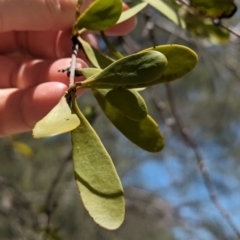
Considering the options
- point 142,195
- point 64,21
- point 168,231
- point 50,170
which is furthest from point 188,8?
point 168,231

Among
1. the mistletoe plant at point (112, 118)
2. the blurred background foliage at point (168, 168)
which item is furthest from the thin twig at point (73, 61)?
the blurred background foliage at point (168, 168)

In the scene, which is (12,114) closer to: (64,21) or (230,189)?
(64,21)

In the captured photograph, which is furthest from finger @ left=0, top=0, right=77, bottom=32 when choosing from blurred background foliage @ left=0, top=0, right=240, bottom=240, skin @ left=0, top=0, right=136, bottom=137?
blurred background foliage @ left=0, top=0, right=240, bottom=240

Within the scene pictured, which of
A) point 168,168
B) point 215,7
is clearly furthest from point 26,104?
point 168,168

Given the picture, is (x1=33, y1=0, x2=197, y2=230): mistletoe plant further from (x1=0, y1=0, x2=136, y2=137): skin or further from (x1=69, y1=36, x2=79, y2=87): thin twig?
(x1=0, y1=0, x2=136, y2=137): skin

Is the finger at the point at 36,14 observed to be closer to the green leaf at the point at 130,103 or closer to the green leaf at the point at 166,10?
the green leaf at the point at 166,10

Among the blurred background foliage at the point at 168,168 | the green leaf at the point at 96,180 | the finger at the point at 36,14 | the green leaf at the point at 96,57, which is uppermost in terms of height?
the green leaf at the point at 96,57
